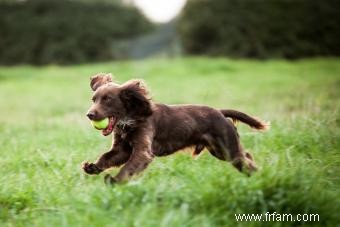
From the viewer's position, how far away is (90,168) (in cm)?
503

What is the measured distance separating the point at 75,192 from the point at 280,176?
1606 millimetres

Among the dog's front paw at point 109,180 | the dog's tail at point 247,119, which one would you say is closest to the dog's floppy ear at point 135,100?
the dog's front paw at point 109,180

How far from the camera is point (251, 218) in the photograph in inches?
159

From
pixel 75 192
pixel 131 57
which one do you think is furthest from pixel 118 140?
pixel 131 57

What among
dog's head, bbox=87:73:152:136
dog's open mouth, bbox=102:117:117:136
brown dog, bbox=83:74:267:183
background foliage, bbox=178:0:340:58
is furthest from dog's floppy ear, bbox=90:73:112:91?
background foliage, bbox=178:0:340:58

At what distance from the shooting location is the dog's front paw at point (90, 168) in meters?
5.02

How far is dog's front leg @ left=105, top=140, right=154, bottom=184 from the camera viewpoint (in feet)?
15.0

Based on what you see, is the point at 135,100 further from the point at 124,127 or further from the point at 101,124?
the point at 101,124

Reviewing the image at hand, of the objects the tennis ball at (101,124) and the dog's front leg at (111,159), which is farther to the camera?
the dog's front leg at (111,159)

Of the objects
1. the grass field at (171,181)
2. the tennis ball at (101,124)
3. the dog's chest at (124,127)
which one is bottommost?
the grass field at (171,181)

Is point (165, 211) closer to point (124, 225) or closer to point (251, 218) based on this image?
point (124, 225)

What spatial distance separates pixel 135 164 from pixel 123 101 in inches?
25.3

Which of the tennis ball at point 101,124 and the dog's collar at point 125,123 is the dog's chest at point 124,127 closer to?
the dog's collar at point 125,123

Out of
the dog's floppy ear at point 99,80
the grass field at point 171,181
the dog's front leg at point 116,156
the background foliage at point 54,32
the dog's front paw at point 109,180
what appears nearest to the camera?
the grass field at point 171,181
